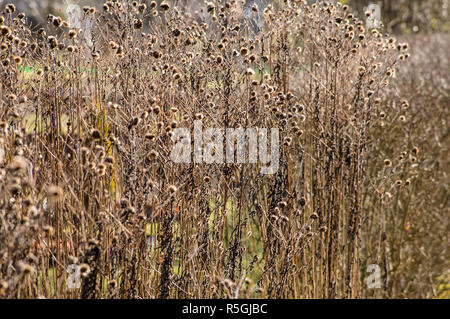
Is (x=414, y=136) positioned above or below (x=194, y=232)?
above

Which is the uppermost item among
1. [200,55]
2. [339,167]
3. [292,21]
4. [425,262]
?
[292,21]

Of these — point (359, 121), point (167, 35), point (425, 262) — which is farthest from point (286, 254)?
point (425, 262)

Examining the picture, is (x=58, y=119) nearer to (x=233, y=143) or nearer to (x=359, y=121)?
(x=233, y=143)

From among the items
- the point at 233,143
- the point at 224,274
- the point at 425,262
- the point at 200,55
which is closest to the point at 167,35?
the point at 200,55

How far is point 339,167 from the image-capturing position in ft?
9.21

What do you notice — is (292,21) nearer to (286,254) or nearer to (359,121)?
(359,121)

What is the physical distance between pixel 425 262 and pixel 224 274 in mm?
1980

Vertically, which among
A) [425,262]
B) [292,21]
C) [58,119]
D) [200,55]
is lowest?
[425,262]

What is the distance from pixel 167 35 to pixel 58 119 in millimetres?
685

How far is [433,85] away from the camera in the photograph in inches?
178

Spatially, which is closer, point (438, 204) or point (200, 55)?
point (200, 55)

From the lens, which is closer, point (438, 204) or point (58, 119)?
point (58, 119)

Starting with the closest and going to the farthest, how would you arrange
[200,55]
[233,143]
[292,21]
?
[233,143]
[200,55]
[292,21]

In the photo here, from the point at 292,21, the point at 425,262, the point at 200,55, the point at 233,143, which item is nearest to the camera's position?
the point at 233,143
